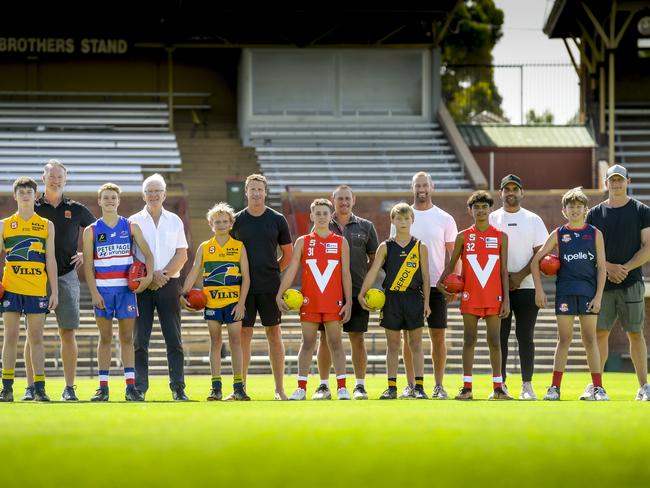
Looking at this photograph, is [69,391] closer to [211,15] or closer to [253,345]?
[253,345]

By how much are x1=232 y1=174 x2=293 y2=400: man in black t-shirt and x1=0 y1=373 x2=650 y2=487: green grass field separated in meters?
4.52

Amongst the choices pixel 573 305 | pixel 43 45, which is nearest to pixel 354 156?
pixel 43 45

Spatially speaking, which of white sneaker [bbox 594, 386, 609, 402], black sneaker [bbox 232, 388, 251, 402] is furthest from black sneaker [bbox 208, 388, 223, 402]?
white sneaker [bbox 594, 386, 609, 402]

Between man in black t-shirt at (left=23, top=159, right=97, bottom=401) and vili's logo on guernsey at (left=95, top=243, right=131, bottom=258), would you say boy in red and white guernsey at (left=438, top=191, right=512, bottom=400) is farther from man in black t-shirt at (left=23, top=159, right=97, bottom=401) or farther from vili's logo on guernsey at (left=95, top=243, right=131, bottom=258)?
man in black t-shirt at (left=23, top=159, right=97, bottom=401)

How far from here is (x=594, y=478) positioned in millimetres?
6500

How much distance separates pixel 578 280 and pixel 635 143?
2332 cm

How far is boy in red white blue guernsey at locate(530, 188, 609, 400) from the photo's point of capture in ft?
40.1

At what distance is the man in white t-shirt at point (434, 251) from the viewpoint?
12859mm

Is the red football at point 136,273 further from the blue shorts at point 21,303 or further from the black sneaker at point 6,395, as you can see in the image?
the black sneaker at point 6,395

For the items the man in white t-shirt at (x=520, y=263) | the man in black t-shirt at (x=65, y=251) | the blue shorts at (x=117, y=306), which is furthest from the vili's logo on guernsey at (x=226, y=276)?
the man in white t-shirt at (x=520, y=263)

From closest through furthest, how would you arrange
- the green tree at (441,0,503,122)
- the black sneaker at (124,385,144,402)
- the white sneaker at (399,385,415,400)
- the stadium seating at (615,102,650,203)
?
the black sneaker at (124,385,144,402)
the white sneaker at (399,385,415,400)
the stadium seating at (615,102,650,203)
the green tree at (441,0,503,122)

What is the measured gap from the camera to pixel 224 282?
1247 cm

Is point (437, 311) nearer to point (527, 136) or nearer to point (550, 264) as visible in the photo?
point (550, 264)

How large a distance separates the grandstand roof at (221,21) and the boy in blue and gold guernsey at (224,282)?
2314cm
